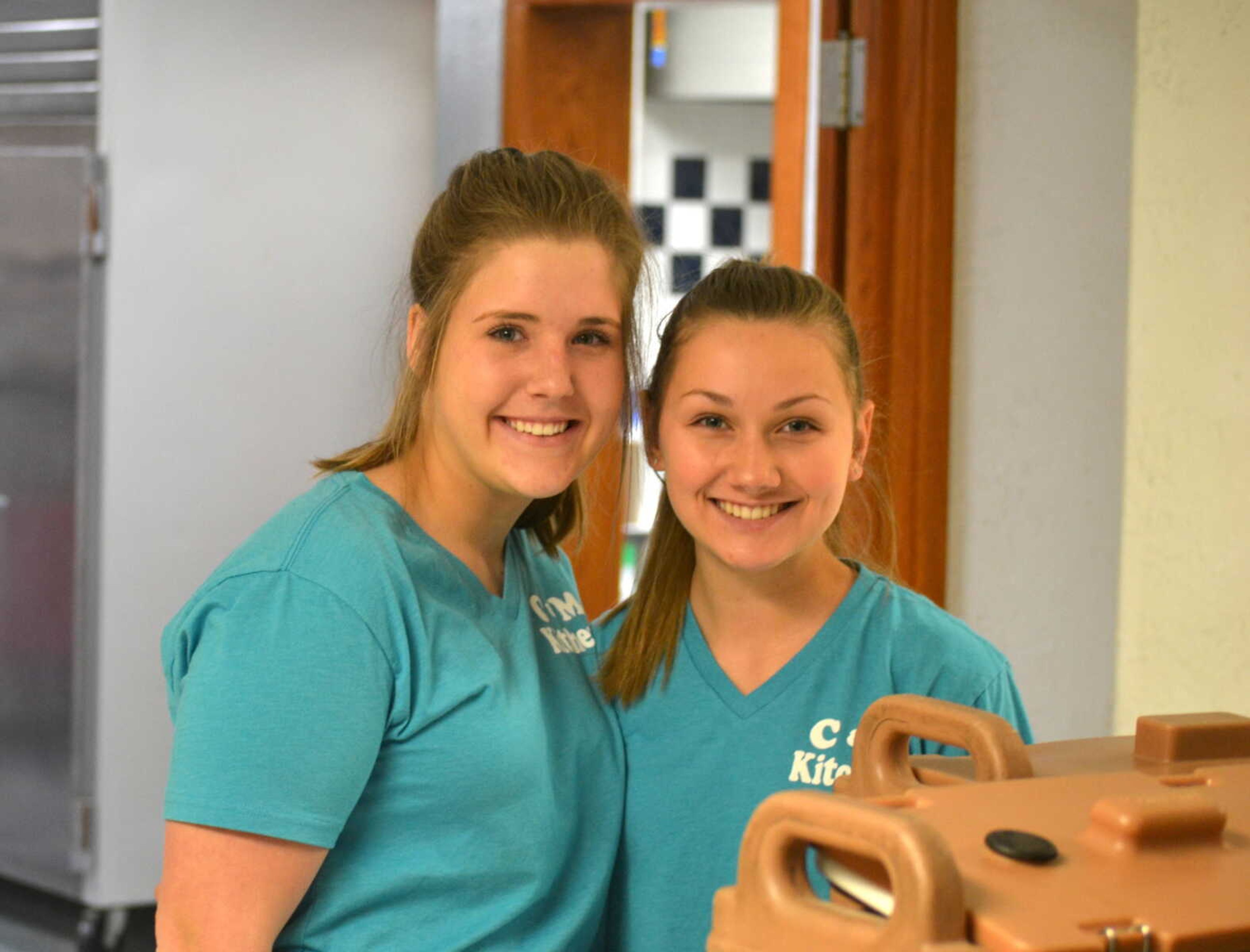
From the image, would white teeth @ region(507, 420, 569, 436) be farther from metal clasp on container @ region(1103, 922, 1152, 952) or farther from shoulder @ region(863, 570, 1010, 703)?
metal clasp on container @ region(1103, 922, 1152, 952)

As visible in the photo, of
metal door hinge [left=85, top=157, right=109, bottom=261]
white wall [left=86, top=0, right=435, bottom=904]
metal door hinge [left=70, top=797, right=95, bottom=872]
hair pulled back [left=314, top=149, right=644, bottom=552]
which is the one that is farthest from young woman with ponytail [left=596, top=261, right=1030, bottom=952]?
metal door hinge [left=70, top=797, right=95, bottom=872]

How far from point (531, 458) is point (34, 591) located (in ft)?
7.82

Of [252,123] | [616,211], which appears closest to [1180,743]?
[616,211]

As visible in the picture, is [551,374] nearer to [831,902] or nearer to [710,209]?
[831,902]

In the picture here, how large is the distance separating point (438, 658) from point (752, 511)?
1.08ft

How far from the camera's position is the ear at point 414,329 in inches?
52.9

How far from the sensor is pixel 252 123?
3150mm

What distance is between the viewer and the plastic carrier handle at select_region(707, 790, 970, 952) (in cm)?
58

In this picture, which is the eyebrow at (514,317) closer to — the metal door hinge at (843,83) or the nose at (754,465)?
the nose at (754,465)

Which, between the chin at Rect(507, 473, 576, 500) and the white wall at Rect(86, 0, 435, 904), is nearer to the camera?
the chin at Rect(507, 473, 576, 500)

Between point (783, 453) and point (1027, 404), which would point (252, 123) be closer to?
point (1027, 404)

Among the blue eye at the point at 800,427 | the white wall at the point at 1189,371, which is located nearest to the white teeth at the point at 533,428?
the blue eye at the point at 800,427

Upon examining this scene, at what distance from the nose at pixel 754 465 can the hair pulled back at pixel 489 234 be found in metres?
0.15

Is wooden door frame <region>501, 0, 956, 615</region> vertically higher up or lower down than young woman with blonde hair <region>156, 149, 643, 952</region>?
higher up
